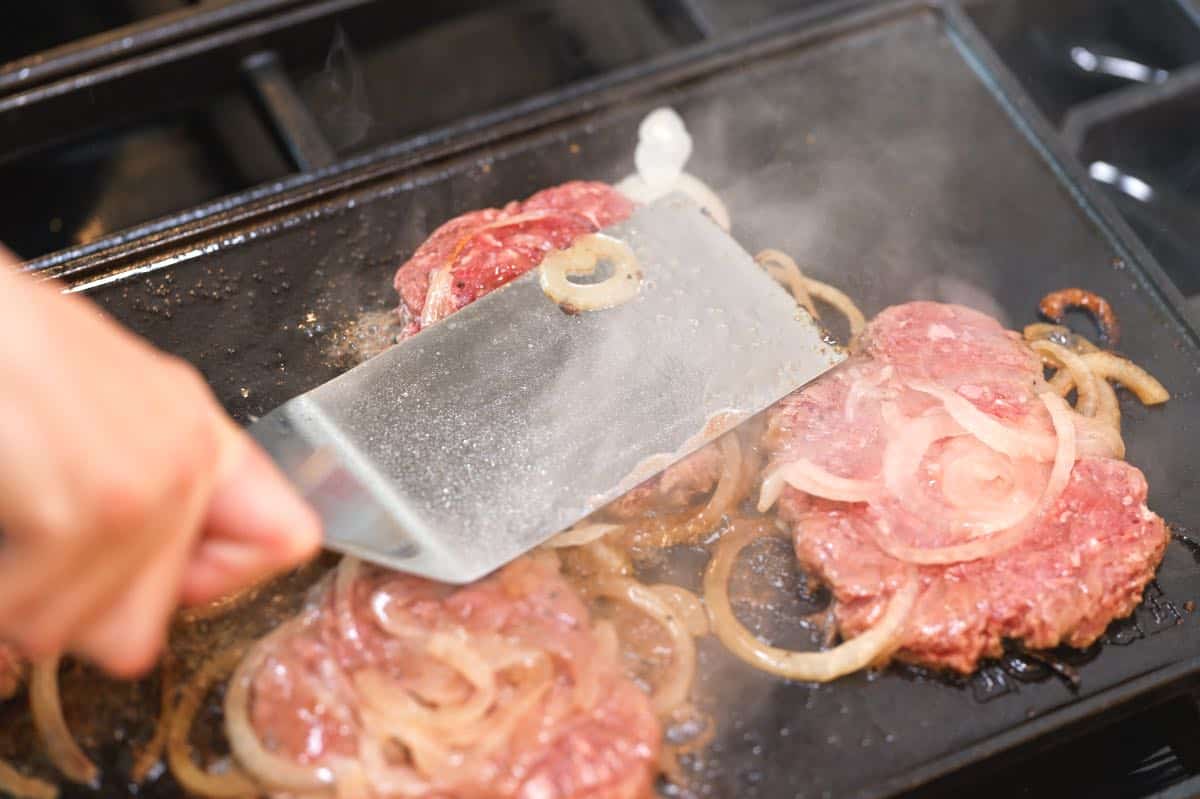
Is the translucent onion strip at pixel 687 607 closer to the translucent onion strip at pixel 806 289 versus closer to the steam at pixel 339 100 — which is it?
the translucent onion strip at pixel 806 289

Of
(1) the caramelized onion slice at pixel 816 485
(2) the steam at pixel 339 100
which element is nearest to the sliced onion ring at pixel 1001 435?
(1) the caramelized onion slice at pixel 816 485

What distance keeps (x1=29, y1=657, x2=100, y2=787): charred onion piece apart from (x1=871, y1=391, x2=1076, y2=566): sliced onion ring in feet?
6.99

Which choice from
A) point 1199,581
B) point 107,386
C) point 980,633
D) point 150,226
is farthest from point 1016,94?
point 107,386

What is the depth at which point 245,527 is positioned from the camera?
2188 millimetres

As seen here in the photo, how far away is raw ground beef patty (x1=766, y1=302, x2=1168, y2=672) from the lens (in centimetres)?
288

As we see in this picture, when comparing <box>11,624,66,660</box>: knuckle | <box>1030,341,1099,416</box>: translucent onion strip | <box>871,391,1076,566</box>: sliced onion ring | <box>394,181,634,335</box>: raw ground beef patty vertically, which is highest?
<box>11,624,66,660</box>: knuckle

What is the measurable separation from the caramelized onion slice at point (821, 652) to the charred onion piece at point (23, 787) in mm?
1720

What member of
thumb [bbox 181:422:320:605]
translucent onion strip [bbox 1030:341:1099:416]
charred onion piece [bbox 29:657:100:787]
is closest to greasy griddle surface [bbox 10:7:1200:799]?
translucent onion strip [bbox 1030:341:1099:416]

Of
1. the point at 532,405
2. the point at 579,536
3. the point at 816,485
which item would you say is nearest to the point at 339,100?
the point at 532,405

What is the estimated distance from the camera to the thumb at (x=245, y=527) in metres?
2.16

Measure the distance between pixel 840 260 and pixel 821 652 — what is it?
1.48 metres

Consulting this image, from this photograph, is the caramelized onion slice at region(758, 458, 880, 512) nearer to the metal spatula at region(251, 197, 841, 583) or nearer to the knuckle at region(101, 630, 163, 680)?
the metal spatula at region(251, 197, 841, 583)

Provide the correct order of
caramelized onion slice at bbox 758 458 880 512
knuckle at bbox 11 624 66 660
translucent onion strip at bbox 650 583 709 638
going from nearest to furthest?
knuckle at bbox 11 624 66 660
translucent onion strip at bbox 650 583 709 638
caramelized onion slice at bbox 758 458 880 512

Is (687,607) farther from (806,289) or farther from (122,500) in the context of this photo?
(122,500)
